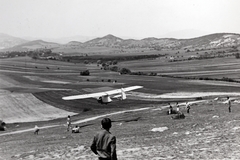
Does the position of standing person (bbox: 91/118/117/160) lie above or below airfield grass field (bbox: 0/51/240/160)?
above

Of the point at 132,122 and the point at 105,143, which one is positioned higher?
the point at 105,143

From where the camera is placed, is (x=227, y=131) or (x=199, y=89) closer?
(x=227, y=131)

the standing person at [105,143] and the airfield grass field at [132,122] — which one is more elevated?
the standing person at [105,143]

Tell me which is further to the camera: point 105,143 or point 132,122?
point 132,122

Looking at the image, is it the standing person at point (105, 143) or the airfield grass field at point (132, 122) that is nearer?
the standing person at point (105, 143)

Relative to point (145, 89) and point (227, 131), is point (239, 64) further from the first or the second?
point (227, 131)

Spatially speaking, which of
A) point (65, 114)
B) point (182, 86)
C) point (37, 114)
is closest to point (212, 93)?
point (182, 86)

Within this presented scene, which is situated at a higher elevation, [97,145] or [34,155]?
[97,145]

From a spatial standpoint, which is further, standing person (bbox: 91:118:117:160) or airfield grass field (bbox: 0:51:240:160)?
airfield grass field (bbox: 0:51:240:160)
